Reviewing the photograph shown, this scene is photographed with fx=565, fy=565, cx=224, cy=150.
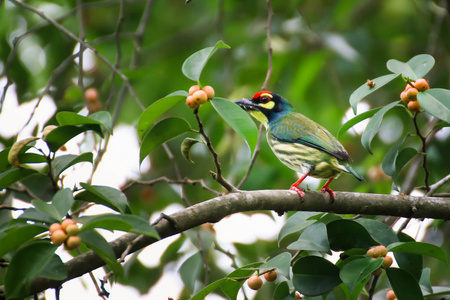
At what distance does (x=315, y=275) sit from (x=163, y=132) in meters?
0.95

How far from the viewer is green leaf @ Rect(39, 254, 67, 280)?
2.06 meters

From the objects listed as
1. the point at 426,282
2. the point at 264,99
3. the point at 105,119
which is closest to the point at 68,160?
the point at 105,119

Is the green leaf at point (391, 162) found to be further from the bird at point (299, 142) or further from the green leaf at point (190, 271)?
the green leaf at point (190, 271)

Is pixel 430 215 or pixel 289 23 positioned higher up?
Result: pixel 289 23

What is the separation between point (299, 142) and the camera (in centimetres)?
404

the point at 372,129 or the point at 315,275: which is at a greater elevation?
the point at 372,129

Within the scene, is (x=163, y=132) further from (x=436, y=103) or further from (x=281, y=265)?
(x=436, y=103)

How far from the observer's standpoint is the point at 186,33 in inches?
258

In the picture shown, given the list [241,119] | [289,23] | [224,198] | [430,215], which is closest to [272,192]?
[224,198]

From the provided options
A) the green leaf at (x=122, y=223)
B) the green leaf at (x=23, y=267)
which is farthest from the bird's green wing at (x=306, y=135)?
the green leaf at (x=23, y=267)

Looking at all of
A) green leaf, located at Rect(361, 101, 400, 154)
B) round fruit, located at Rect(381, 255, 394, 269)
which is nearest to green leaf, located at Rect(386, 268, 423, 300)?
round fruit, located at Rect(381, 255, 394, 269)

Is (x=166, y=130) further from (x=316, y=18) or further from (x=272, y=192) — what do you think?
(x=316, y=18)

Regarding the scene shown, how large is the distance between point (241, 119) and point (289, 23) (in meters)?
4.33

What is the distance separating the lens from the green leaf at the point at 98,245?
6.75 ft
